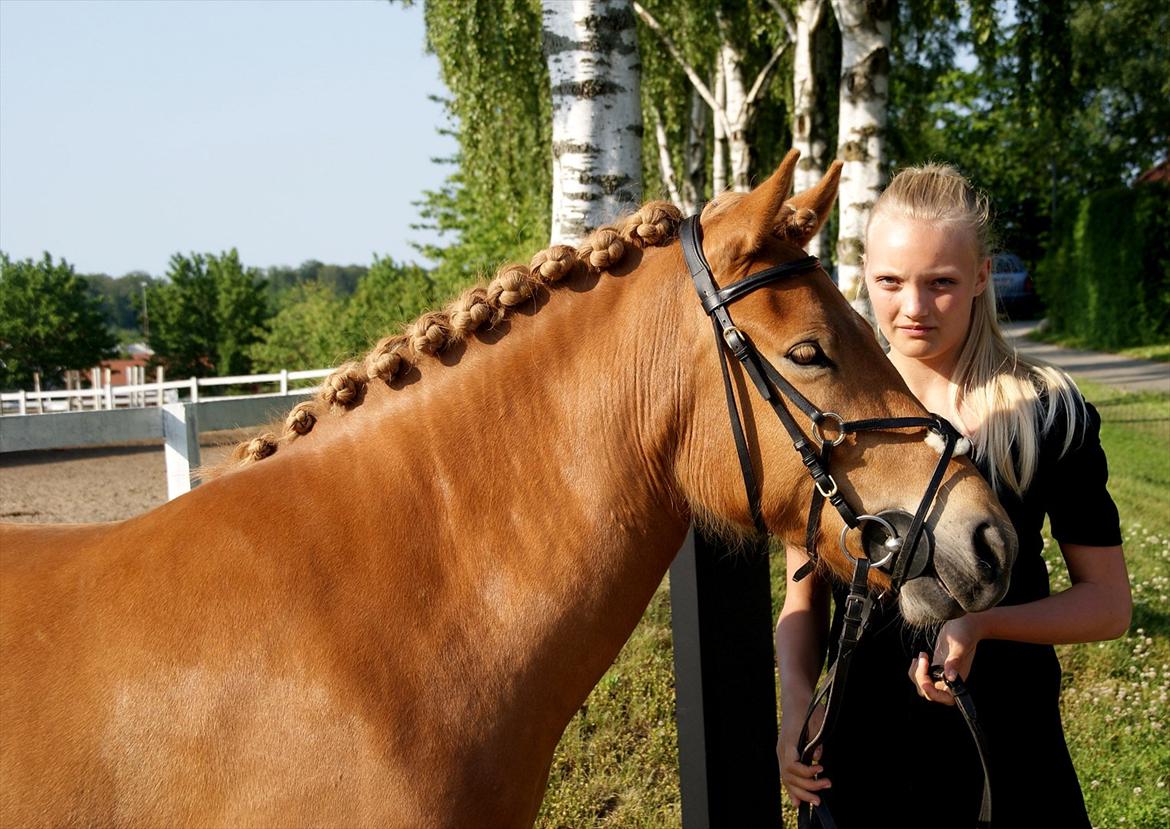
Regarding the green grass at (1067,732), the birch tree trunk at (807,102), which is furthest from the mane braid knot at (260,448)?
the birch tree trunk at (807,102)

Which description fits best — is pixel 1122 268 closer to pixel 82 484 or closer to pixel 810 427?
pixel 82 484

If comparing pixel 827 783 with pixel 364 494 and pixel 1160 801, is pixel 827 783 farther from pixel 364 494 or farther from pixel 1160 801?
pixel 1160 801

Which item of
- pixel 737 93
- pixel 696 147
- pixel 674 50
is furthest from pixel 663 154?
pixel 674 50

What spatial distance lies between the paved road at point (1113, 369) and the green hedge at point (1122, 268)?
3.27ft

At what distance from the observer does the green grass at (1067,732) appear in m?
4.17

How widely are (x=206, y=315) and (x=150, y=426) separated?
1688 inches

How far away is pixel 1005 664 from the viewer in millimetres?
2385

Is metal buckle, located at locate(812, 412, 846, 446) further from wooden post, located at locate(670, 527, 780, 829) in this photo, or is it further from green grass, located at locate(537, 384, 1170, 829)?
green grass, located at locate(537, 384, 1170, 829)

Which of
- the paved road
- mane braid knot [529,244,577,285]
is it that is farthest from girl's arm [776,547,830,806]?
the paved road

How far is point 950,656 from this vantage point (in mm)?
2127

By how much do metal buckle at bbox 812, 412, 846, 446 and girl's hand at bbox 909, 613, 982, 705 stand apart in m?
0.43

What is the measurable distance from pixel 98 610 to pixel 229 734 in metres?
0.41

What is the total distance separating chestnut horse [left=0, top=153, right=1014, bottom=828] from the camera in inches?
75.0

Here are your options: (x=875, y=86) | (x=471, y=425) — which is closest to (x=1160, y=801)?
(x=471, y=425)
